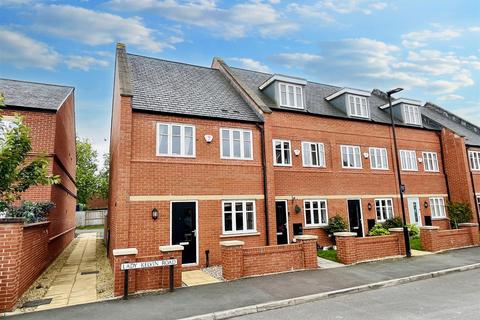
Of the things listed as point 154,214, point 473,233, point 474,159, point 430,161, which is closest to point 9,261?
point 154,214

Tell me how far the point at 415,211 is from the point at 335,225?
7.39 m

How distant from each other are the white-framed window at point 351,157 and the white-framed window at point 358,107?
2.18m

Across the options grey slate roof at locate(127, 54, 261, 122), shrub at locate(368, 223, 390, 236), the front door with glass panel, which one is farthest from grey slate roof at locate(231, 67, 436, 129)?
shrub at locate(368, 223, 390, 236)

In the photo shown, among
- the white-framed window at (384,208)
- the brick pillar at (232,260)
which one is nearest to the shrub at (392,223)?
the white-framed window at (384,208)

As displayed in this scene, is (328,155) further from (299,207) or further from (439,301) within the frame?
(439,301)

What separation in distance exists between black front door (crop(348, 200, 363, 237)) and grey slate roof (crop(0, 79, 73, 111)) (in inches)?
600

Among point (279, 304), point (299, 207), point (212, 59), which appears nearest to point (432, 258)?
point (299, 207)

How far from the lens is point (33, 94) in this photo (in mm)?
14008

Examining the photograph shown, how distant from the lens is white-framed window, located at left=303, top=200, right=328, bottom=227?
14898mm

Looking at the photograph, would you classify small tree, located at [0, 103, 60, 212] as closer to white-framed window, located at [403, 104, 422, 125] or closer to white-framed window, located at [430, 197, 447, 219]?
white-framed window, located at [403, 104, 422, 125]

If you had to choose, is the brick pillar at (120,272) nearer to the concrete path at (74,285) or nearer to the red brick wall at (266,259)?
the concrete path at (74,285)

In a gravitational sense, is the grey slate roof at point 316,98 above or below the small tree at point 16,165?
above

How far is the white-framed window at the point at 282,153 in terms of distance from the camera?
48.5 feet

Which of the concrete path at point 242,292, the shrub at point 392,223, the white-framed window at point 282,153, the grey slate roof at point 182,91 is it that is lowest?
the concrete path at point 242,292
